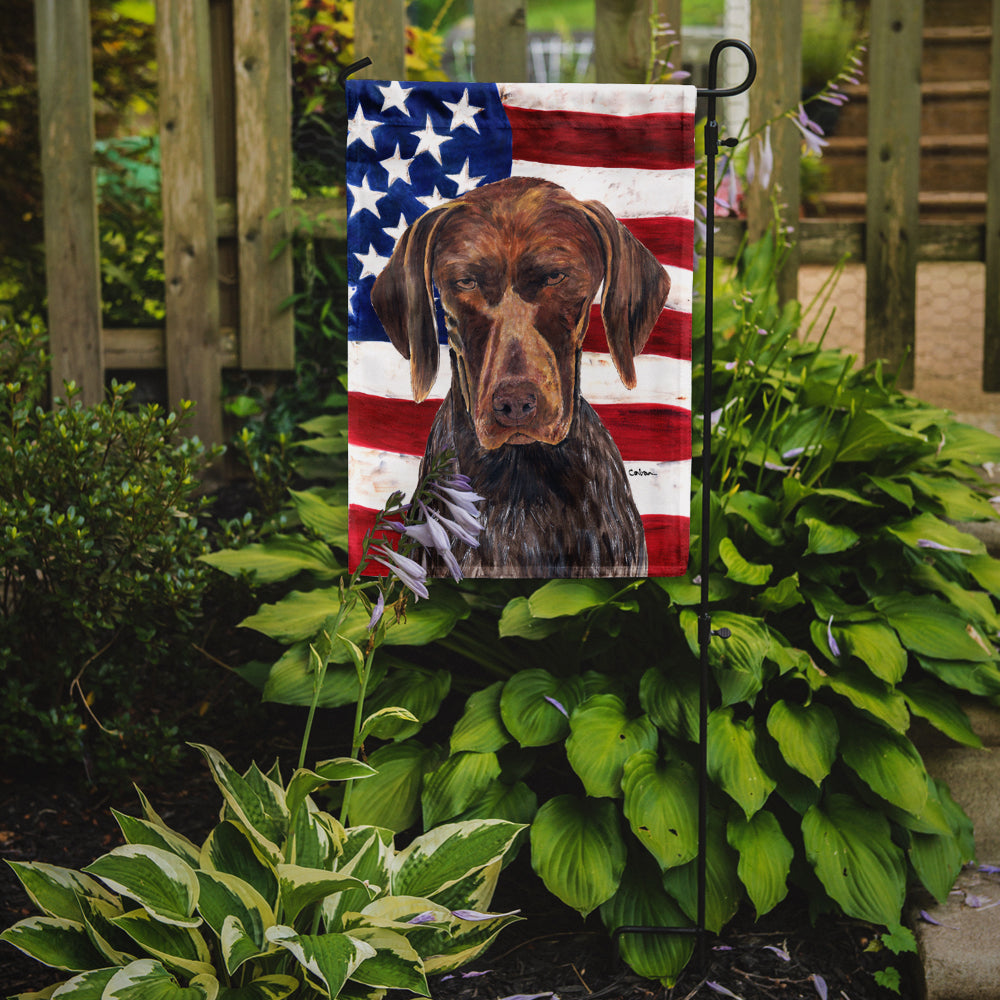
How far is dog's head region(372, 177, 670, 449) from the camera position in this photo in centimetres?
195

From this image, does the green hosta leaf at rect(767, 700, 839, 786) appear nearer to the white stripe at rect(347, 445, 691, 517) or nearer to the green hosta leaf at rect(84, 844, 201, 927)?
the white stripe at rect(347, 445, 691, 517)

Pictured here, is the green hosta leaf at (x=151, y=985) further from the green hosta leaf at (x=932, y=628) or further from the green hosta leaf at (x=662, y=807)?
the green hosta leaf at (x=932, y=628)

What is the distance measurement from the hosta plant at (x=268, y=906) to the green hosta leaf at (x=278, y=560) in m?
0.76

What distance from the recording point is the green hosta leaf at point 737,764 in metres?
1.96

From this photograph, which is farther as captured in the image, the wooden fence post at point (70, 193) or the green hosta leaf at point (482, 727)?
the wooden fence post at point (70, 193)

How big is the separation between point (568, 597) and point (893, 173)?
232 cm

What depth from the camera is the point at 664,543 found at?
2.02 meters

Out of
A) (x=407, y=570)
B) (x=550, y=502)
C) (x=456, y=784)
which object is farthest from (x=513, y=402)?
(x=456, y=784)

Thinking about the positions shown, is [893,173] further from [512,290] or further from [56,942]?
[56,942]

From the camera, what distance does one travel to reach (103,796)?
2465 mm

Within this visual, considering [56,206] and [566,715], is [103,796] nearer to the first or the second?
[566,715]

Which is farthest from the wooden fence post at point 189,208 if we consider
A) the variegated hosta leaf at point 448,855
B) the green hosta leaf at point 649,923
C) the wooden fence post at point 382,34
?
the green hosta leaf at point 649,923

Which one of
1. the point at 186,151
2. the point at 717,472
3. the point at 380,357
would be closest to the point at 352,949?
the point at 380,357

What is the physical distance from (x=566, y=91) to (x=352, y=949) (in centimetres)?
155
